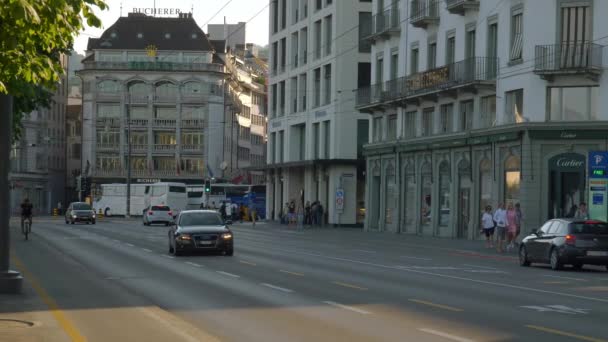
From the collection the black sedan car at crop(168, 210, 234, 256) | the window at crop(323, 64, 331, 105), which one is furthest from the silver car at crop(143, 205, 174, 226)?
the black sedan car at crop(168, 210, 234, 256)

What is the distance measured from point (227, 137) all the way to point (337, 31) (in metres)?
63.2

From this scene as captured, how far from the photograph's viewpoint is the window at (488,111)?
2203 inches

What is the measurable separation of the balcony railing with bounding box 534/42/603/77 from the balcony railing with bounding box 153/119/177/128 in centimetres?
8959

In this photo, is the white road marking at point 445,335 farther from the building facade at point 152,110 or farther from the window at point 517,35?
the building facade at point 152,110

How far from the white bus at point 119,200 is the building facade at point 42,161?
960 centimetres

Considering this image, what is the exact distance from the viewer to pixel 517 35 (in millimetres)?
53656

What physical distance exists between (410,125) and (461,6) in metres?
10.0

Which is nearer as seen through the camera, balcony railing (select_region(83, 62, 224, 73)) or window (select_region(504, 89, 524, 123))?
window (select_region(504, 89, 524, 123))

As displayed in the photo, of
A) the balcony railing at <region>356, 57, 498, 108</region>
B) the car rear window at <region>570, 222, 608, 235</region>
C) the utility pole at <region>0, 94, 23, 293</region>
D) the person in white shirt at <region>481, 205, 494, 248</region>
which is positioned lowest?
the person in white shirt at <region>481, 205, 494, 248</region>

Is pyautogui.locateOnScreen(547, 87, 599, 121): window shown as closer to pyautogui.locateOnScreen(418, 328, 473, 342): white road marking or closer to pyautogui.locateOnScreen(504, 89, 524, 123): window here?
pyautogui.locateOnScreen(504, 89, 524, 123): window

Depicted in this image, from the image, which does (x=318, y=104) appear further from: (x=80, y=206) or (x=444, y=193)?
(x=444, y=193)

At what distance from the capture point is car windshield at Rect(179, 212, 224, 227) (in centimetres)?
3878

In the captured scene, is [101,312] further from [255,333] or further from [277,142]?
[277,142]

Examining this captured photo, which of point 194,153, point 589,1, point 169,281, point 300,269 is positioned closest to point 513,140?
point 589,1
